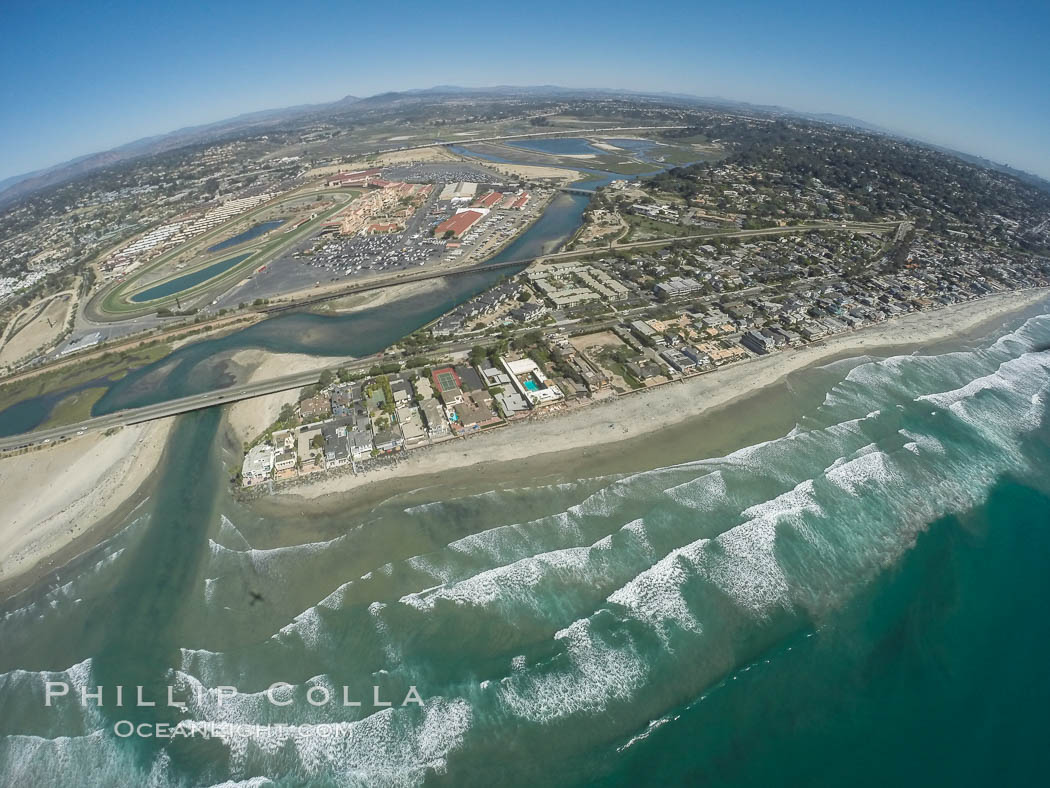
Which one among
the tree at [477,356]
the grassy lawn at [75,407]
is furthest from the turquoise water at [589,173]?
the grassy lawn at [75,407]

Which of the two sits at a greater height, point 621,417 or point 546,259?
point 546,259

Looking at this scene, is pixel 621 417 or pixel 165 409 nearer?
pixel 621 417

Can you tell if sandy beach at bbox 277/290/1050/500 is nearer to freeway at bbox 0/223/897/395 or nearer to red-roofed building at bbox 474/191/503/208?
freeway at bbox 0/223/897/395

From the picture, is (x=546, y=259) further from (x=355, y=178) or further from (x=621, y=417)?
(x=355, y=178)

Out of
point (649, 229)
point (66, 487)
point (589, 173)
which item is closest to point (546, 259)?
point (649, 229)

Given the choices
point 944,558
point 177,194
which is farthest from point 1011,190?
point 177,194
